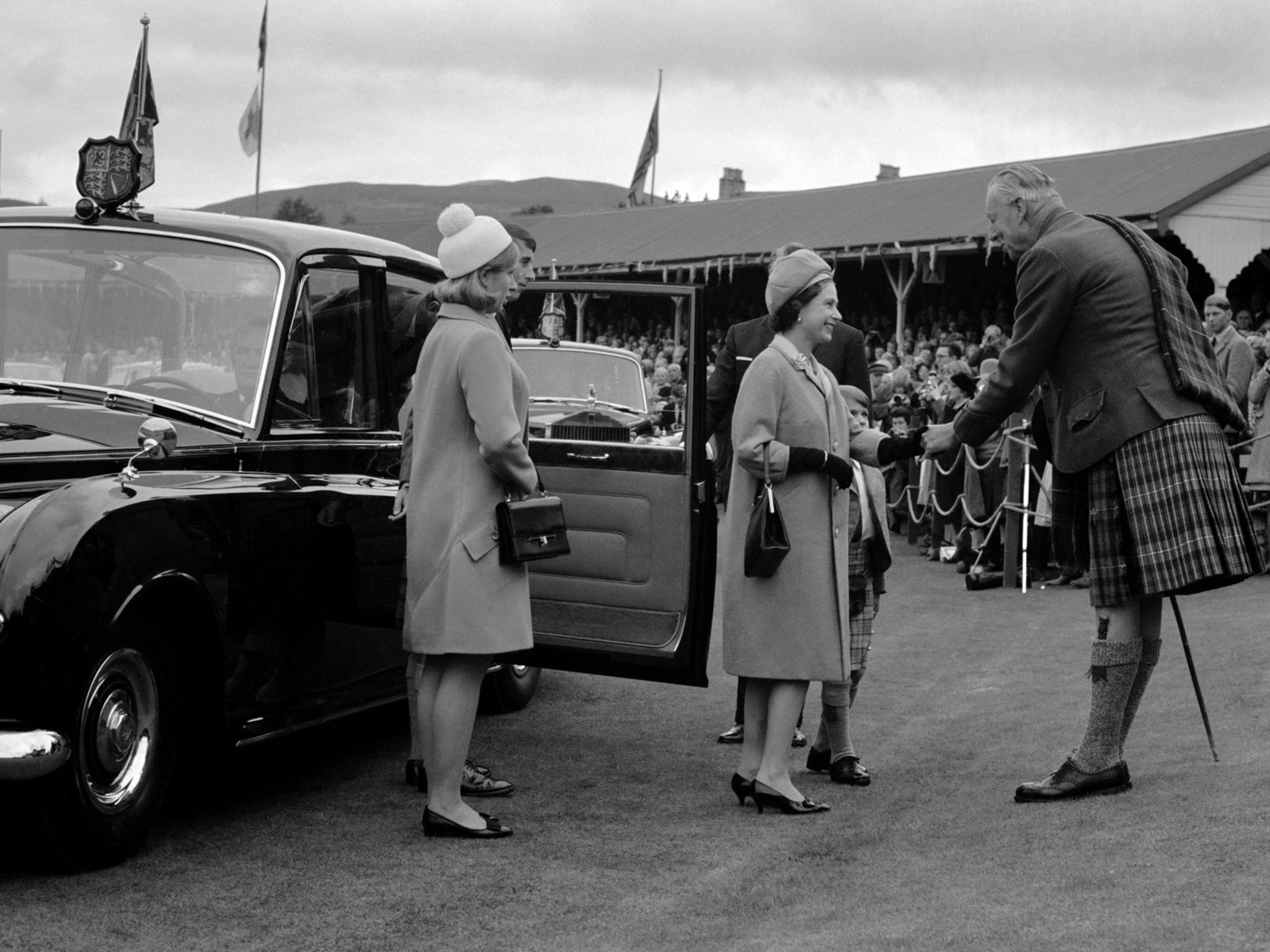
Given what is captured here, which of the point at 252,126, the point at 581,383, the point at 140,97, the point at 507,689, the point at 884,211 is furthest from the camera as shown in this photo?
the point at 252,126

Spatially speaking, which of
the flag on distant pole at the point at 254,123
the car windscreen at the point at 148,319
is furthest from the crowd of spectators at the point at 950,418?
the flag on distant pole at the point at 254,123

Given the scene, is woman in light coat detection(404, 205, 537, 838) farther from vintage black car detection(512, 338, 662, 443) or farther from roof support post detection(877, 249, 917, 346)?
roof support post detection(877, 249, 917, 346)

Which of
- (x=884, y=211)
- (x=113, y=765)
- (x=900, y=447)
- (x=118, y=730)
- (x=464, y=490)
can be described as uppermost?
(x=884, y=211)

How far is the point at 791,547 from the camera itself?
565 cm

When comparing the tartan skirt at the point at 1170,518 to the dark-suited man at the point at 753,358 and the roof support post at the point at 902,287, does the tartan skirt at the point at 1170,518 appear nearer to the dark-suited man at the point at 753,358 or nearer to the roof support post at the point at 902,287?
the dark-suited man at the point at 753,358

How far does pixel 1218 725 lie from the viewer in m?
6.72

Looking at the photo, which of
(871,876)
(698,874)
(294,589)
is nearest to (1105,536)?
(871,876)

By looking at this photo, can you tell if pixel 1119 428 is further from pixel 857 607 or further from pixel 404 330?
pixel 404 330

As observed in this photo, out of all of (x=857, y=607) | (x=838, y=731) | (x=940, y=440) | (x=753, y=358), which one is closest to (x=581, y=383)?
(x=753, y=358)

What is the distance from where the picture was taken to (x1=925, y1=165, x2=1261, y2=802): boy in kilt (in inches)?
207

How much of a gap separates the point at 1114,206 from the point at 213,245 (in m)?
20.7

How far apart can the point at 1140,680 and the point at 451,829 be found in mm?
2437

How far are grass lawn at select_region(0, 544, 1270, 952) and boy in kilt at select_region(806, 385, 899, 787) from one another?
0.13m

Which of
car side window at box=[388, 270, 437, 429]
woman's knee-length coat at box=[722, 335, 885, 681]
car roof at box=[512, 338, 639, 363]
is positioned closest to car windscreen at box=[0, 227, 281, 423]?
car side window at box=[388, 270, 437, 429]
